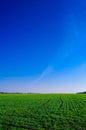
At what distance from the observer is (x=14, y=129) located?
1853 cm

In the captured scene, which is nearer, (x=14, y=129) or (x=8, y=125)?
(x=14, y=129)

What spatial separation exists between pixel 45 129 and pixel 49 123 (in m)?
2.56

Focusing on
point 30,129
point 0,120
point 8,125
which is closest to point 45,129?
point 30,129

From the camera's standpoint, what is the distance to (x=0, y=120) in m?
22.9

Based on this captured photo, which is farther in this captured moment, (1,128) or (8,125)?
(8,125)

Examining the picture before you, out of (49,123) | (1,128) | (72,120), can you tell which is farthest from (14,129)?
(72,120)

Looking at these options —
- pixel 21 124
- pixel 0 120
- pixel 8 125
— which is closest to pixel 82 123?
pixel 21 124

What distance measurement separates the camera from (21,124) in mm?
20609

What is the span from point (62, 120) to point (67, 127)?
3246 millimetres

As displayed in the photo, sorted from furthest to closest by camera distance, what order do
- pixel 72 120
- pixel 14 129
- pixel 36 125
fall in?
pixel 72 120 < pixel 36 125 < pixel 14 129

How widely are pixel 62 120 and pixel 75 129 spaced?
13.3ft

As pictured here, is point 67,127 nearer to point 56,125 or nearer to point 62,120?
point 56,125

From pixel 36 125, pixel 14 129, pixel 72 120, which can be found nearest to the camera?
pixel 14 129

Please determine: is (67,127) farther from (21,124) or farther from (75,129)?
(21,124)
